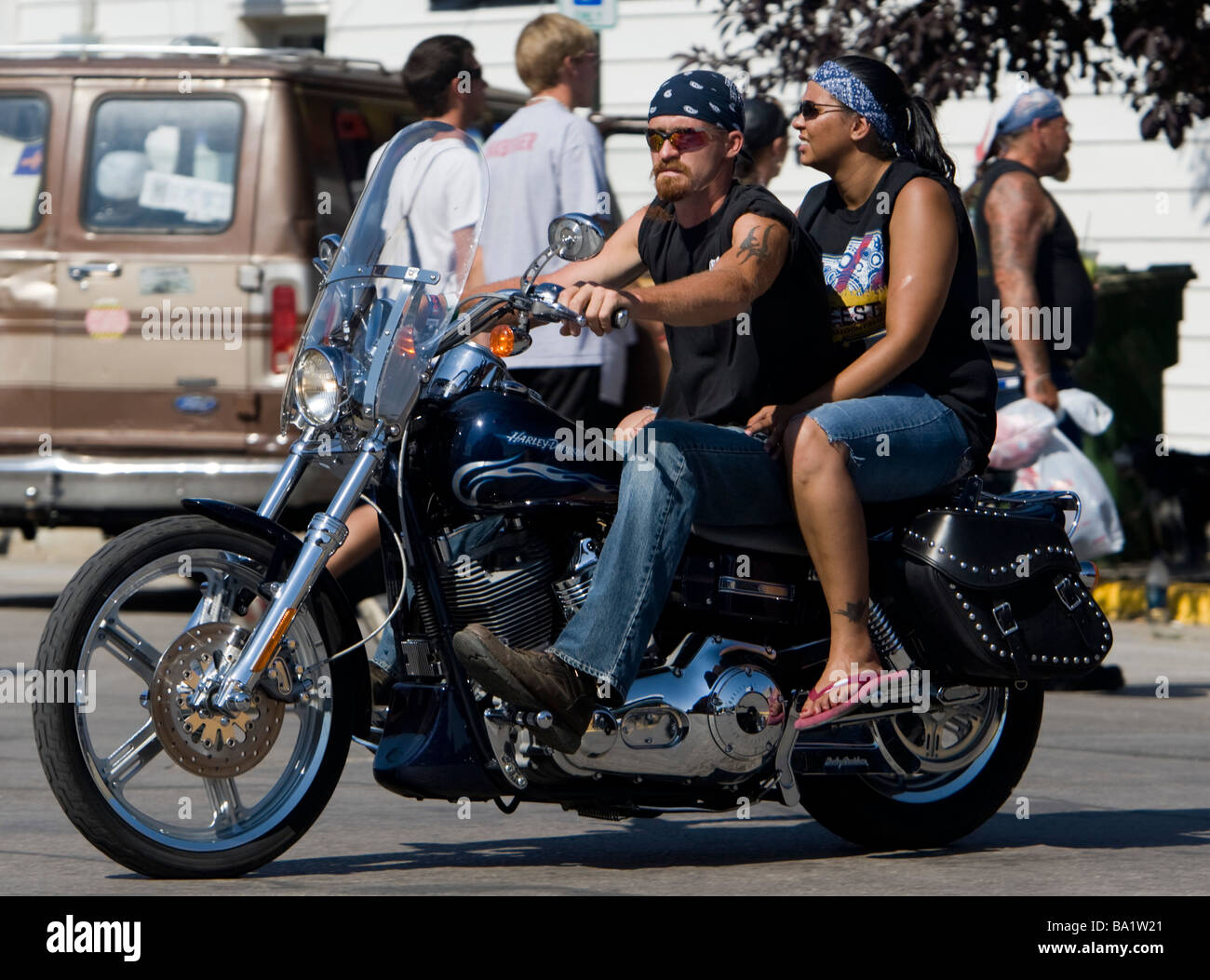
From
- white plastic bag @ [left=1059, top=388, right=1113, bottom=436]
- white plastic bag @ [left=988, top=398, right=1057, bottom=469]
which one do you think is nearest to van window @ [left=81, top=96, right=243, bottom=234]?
white plastic bag @ [left=988, top=398, right=1057, bottom=469]

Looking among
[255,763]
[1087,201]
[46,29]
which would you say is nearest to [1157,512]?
[1087,201]

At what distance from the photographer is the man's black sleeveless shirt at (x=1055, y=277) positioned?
7793mm

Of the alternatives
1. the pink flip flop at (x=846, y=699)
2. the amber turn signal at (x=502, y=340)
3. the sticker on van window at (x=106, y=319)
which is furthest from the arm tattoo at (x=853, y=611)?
the sticker on van window at (x=106, y=319)

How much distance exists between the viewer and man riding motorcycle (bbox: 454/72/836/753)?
14.1ft

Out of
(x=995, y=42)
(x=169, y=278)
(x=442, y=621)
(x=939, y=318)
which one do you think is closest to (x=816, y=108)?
(x=939, y=318)

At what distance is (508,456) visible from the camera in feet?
14.3

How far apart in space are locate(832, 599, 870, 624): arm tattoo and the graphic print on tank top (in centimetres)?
64

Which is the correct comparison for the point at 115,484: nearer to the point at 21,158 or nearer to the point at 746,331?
the point at 21,158

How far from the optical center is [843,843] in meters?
5.07

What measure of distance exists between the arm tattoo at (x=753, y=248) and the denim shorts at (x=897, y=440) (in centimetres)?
37

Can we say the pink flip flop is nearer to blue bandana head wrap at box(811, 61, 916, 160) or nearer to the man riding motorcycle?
the man riding motorcycle

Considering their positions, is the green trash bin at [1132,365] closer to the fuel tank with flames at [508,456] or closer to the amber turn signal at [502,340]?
the fuel tank with flames at [508,456]

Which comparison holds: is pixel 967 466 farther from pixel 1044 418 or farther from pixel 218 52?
pixel 218 52
